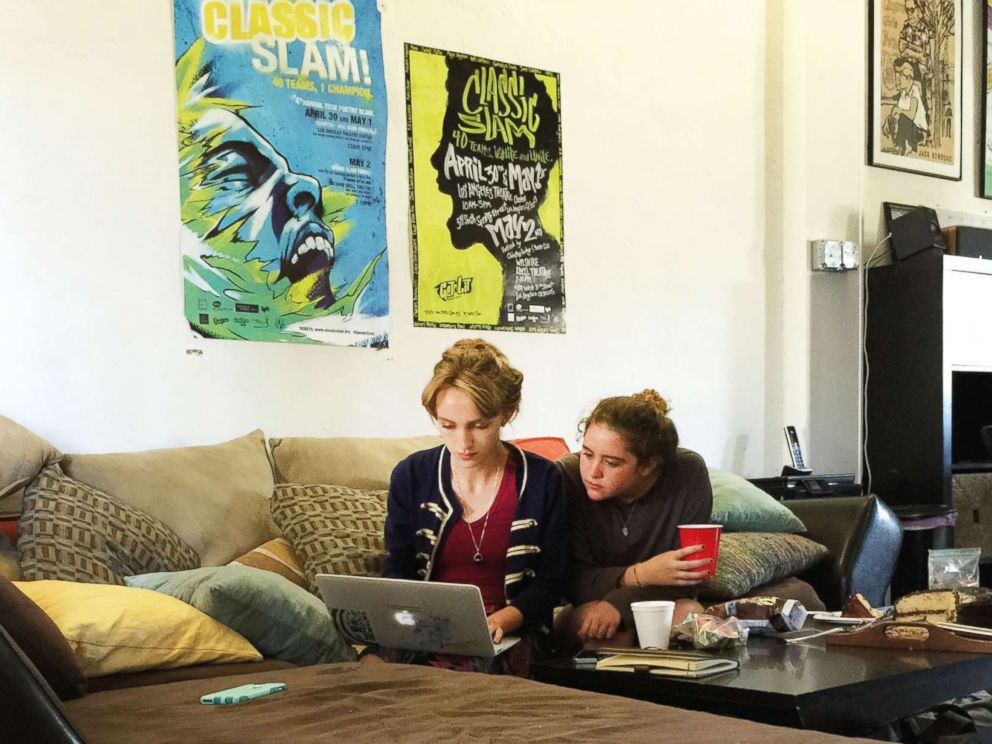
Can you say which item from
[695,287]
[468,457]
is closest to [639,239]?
[695,287]

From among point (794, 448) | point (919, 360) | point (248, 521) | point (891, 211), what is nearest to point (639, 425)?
point (248, 521)

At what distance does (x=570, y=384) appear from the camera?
13.2 ft

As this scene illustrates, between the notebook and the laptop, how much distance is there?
0.78 feet

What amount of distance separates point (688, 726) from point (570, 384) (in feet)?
8.30

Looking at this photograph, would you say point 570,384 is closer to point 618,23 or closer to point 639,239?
point 639,239

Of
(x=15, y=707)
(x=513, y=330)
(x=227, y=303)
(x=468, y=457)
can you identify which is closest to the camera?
(x=15, y=707)

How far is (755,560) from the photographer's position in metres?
3.12

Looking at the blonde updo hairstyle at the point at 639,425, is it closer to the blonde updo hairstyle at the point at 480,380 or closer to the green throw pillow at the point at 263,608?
the blonde updo hairstyle at the point at 480,380

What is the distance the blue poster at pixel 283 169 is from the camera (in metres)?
3.14

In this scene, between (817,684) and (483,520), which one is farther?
(483,520)

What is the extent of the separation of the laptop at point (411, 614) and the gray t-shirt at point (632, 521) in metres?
0.30

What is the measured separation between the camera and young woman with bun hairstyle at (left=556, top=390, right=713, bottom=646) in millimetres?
2406

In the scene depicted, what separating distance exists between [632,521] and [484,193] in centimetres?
159

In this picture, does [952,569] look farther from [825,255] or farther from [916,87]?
[916,87]
